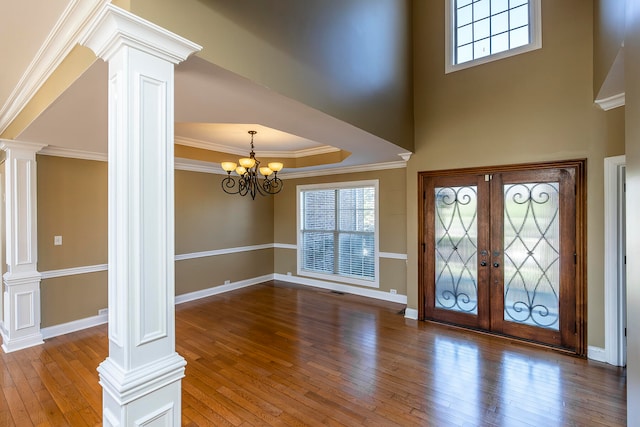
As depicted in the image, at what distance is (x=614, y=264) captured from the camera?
300 centimetres

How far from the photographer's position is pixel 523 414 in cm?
233

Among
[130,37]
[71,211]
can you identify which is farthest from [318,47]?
[71,211]

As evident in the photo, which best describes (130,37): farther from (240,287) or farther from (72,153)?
(240,287)

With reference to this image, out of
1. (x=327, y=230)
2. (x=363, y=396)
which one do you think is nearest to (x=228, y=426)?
(x=363, y=396)

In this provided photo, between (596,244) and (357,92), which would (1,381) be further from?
(596,244)

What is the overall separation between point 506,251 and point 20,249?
18.9ft

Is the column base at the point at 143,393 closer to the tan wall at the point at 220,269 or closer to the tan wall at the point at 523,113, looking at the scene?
the tan wall at the point at 523,113

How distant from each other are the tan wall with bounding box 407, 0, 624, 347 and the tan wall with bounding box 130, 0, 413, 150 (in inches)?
14.1

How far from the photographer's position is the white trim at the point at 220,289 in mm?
5246

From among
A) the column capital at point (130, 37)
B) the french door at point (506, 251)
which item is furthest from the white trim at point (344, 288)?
the column capital at point (130, 37)

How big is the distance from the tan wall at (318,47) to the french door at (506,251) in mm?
1113

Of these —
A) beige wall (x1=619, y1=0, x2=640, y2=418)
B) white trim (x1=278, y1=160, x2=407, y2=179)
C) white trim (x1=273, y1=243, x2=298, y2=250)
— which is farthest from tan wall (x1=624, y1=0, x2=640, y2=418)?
white trim (x1=273, y1=243, x2=298, y2=250)

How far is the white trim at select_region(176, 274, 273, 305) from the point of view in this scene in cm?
525

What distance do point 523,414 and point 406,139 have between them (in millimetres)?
3109
